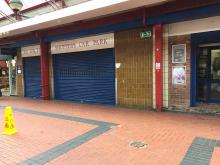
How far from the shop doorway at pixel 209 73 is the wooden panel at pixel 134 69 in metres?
1.87

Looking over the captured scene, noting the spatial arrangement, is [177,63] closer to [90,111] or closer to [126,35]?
[126,35]

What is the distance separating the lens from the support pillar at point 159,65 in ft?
27.5

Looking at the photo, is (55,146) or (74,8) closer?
(55,146)

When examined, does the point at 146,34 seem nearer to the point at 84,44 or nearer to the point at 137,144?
the point at 84,44

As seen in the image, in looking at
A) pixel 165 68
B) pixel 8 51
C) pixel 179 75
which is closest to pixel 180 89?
pixel 179 75

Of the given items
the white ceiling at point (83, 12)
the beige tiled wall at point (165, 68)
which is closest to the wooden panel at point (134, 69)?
the beige tiled wall at point (165, 68)

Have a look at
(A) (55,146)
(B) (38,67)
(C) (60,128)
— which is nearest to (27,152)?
(A) (55,146)

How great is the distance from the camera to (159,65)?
8484 mm

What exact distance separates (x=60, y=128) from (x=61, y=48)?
619cm

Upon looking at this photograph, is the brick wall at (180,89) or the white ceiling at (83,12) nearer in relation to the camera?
the white ceiling at (83,12)

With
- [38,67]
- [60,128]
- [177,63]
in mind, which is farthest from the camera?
[38,67]

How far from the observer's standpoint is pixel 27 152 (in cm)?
492

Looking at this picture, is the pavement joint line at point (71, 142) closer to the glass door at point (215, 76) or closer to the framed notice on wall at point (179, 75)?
the framed notice on wall at point (179, 75)

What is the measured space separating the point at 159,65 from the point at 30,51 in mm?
8323
